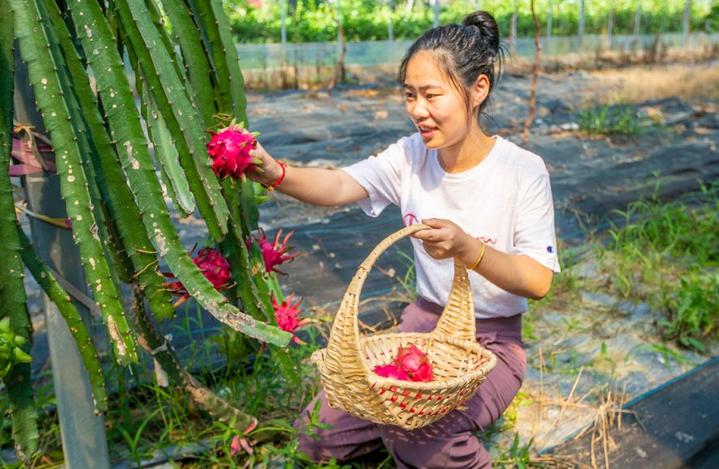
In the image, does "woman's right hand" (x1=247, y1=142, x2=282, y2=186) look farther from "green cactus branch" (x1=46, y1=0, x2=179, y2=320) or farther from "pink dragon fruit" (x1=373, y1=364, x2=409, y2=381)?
"pink dragon fruit" (x1=373, y1=364, x2=409, y2=381)

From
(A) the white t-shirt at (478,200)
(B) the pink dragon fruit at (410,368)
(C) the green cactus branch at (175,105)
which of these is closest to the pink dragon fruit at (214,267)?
(C) the green cactus branch at (175,105)

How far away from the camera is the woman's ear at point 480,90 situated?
1.91 m

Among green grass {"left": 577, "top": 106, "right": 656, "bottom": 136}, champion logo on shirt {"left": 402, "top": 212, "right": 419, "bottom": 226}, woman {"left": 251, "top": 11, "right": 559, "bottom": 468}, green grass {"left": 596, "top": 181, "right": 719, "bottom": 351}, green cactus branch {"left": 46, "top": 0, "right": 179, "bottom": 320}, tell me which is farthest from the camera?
green grass {"left": 577, "top": 106, "right": 656, "bottom": 136}

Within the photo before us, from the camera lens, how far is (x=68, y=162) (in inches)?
55.6

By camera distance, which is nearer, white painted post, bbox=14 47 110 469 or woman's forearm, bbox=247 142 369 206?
white painted post, bbox=14 47 110 469

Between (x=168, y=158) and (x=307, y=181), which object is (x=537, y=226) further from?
(x=168, y=158)

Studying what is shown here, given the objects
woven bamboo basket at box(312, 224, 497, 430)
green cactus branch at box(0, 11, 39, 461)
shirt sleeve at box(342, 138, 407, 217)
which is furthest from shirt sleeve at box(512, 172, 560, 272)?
green cactus branch at box(0, 11, 39, 461)

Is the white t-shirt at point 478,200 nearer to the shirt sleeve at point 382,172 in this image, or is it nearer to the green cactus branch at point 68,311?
the shirt sleeve at point 382,172

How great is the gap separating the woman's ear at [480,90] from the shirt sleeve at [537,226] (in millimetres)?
243

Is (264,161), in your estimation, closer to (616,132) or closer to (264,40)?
(616,132)

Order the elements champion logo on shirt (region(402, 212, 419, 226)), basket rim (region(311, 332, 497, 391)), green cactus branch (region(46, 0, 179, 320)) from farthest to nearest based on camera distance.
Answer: champion logo on shirt (region(402, 212, 419, 226)), basket rim (region(311, 332, 497, 391)), green cactus branch (region(46, 0, 179, 320))

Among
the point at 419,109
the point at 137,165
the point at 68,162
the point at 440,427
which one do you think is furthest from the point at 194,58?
the point at 440,427

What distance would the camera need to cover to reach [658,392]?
2424 mm

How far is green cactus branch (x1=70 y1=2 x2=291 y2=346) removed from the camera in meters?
1.48
